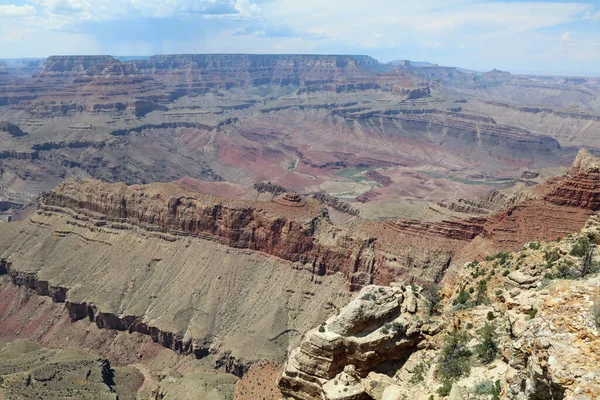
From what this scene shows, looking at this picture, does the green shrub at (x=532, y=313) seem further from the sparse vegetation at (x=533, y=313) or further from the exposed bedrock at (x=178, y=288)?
the exposed bedrock at (x=178, y=288)

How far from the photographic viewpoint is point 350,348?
26828mm

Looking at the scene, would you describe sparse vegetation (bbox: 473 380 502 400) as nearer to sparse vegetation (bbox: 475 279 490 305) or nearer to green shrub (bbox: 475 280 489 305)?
sparse vegetation (bbox: 475 279 490 305)

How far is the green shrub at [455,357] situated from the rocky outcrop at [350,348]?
2361 mm

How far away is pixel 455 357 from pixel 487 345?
158 centimetres

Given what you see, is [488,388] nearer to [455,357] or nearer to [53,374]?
[455,357]

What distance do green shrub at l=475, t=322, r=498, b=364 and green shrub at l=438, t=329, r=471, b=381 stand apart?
0.57 metres

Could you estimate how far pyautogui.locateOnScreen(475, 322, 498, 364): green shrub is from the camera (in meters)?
23.2

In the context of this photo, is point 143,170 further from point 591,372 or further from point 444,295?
point 591,372

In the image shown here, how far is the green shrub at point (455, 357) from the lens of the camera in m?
22.9

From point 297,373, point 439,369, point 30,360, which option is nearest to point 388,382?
point 439,369

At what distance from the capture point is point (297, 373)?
2739cm

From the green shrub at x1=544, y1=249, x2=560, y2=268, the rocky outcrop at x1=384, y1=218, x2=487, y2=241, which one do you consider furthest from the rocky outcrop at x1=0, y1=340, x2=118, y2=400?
the green shrub at x1=544, y1=249, x2=560, y2=268

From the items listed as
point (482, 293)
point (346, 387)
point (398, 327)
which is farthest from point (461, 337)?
point (482, 293)

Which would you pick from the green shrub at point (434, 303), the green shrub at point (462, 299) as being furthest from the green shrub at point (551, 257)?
the green shrub at point (434, 303)
